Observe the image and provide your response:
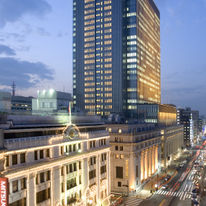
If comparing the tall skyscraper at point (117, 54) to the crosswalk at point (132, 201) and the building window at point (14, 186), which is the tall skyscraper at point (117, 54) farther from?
the building window at point (14, 186)

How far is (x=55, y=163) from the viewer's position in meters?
53.1

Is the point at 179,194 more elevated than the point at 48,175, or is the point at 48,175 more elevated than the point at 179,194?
the point at 48,175

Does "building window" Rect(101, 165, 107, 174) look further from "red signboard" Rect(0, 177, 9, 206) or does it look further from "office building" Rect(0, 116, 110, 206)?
"red signboard" Rect(0, 177, 9, 206)

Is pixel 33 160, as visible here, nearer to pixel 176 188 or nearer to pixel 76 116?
pixel 76 116

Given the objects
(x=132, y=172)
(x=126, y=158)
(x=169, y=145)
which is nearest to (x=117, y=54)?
(x=169, y=145)

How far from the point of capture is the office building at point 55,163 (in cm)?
4378

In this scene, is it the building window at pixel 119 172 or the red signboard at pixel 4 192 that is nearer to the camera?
the red signboard at pixel 4 192

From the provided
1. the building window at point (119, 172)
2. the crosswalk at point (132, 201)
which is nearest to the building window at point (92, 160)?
the crosswalk at point (132, 201)

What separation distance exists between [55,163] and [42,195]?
661cm

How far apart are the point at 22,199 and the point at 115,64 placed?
517 ft

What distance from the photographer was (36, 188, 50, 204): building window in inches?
1903

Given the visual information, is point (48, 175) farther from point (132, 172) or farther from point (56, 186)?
point (132, 172)

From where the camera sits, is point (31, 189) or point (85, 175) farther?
point (85, 175)

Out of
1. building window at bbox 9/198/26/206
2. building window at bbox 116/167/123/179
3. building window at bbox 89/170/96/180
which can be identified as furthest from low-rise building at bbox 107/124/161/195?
building window at bbox 9/198/26/206
